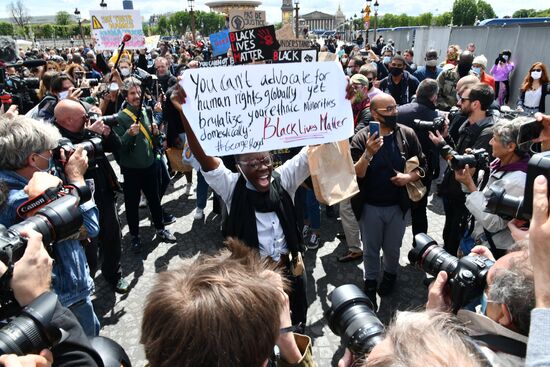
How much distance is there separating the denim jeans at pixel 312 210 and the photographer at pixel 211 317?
140 inches

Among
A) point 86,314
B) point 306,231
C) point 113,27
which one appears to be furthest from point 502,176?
point 113,27

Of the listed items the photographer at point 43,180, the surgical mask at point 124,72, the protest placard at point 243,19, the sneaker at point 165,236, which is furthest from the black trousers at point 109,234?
the surgical mask at point 124,72

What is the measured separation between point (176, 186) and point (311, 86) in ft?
15.2

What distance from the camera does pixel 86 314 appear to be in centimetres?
262

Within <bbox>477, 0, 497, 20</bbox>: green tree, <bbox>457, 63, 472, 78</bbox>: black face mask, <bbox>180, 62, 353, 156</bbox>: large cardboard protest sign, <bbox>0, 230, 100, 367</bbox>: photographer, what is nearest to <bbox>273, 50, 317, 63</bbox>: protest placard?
<bbox>180, 62, 353, 156</bbox>: large cardboard protest sign

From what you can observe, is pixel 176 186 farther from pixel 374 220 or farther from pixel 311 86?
pixel 311 86

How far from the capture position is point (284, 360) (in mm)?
1516

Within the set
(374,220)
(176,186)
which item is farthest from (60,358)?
(176,186)

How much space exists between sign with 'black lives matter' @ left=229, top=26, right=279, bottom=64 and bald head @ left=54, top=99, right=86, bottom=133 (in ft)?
4.59

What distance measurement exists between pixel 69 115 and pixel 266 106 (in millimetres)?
1793

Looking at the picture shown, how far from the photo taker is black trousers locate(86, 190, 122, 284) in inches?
145

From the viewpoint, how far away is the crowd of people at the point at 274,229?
1076mm

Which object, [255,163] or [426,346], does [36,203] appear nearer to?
[255,163]

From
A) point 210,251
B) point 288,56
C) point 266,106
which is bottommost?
point 210,251
